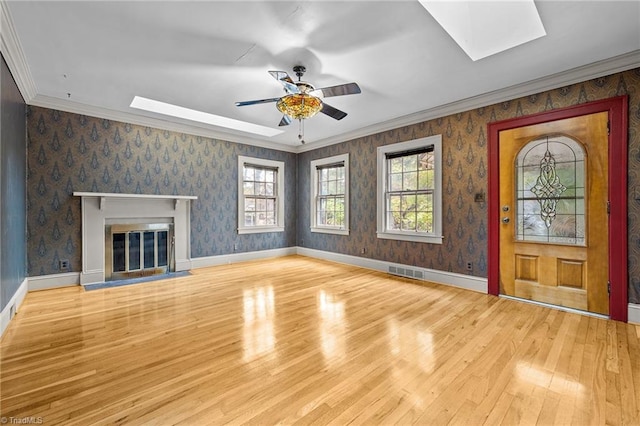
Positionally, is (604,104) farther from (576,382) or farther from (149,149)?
(149,149)

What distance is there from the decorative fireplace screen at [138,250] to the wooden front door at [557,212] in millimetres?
5168

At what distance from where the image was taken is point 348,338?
7.86 ft

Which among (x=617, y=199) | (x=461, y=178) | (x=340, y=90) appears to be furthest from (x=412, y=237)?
(x=340, y=90)

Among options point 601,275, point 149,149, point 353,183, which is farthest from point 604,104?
point 149,149

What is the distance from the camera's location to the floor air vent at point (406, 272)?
4422mm

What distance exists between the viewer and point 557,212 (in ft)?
10.4

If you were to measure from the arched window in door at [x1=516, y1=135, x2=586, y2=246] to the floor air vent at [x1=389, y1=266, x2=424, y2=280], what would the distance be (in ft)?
4.85

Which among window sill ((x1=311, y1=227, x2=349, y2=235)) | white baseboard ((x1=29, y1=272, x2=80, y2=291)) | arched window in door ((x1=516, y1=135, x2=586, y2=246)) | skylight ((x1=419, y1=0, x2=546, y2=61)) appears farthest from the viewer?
window sill ((x1=311, y1=227, x2=349, y2=235))

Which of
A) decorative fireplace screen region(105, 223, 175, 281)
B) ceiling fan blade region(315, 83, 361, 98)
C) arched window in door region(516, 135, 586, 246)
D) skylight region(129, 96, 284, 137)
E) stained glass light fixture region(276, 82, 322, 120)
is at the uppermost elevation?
skylight region(129, 96, 284, 137)

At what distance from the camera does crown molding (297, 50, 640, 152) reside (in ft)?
9.14

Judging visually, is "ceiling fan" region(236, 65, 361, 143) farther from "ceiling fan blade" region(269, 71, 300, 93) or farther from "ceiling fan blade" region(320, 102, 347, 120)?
"ceiling fan blade" region(320, 102, 347, 120)

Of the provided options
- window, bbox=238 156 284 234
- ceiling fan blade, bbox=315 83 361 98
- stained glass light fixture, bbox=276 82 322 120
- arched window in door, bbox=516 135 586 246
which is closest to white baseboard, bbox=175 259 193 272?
window, bbox=238 156 284 234

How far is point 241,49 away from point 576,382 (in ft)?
12.0

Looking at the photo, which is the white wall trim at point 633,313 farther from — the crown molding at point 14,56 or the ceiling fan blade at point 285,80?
the crown molding at point 14,56
